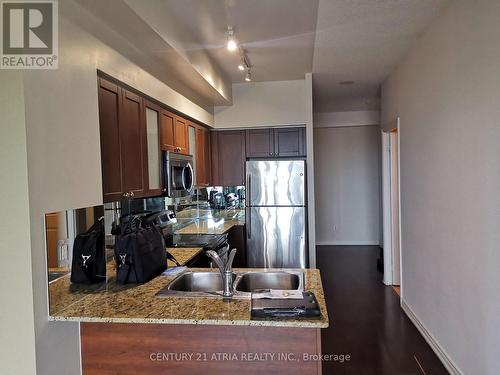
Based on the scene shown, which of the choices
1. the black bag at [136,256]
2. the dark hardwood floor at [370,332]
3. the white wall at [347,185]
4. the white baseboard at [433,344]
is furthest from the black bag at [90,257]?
the white wall at [347,185]

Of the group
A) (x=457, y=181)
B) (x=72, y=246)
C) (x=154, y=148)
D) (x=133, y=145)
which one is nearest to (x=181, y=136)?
(x=154, y=148)

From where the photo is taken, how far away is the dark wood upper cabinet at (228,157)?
4.69m

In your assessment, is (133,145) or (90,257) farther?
(133,145)

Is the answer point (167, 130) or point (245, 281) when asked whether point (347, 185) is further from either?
point (245, 281)

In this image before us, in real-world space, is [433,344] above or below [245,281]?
below

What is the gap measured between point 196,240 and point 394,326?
2084 mm

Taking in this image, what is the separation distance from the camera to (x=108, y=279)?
205 centimetres

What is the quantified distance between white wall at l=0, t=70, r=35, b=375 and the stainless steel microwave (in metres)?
1.64

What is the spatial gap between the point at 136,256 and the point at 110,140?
2.47ft

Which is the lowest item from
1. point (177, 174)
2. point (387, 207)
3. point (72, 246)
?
point (387, 207)

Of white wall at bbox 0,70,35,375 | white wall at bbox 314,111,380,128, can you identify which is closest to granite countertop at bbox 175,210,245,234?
white wall at bbox 0,70,35,375

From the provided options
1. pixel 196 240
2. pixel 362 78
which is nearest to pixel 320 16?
pixel 362 78

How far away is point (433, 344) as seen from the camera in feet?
9.29

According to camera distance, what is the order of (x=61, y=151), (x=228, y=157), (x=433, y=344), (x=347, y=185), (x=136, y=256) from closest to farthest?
(x=61, y=151) → (x=136, y=256) → (x=433, y=344) → (x=228, y=157) → (x=347, y=185)
